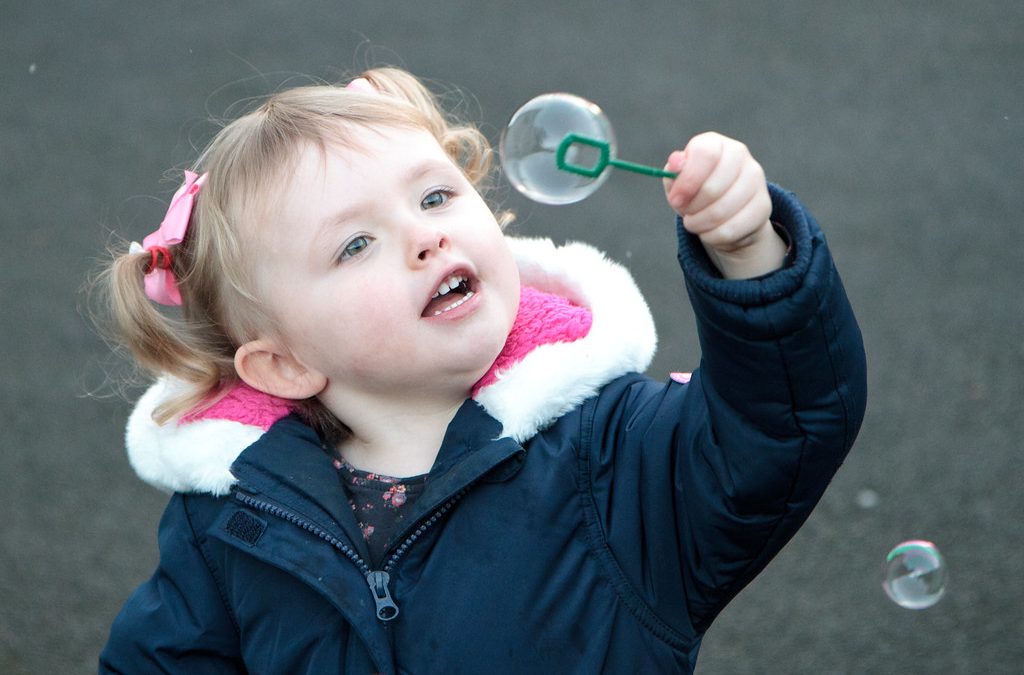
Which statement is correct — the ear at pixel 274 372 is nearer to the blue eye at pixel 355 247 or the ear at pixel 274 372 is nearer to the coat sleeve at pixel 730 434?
the blue eye at pixel 355 247

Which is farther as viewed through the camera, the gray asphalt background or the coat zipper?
the gray asphalt background

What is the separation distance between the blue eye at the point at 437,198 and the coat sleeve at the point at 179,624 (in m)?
0.64

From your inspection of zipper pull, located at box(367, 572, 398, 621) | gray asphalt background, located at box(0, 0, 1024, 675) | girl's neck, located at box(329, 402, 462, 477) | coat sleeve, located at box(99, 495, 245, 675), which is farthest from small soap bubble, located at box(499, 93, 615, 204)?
gray asphalt background, located at box(0, 0, 1024, 675)

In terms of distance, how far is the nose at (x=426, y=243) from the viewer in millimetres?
1707

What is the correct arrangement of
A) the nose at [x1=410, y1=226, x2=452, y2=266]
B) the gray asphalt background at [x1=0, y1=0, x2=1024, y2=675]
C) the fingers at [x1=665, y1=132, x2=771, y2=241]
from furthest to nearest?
the gray asphalt background at [x1=0, y1=0, x2=1024, y2=675], the nose at [x1=410, y1=226, x2=452, y2=266], the fingers at [x1=665, y1=132, x2=771, y2=241]

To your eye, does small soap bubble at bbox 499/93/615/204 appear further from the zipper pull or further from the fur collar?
the zipper pull

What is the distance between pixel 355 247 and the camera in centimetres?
177

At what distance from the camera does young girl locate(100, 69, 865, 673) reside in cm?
147

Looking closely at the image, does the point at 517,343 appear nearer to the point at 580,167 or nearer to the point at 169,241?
the point at 580,167

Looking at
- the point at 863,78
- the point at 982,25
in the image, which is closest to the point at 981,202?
the point at 863,78

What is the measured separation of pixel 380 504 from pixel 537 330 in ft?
1.16

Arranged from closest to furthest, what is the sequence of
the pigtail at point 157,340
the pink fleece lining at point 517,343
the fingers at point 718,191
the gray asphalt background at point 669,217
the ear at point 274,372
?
the fingers at point 718,191 → the pink fleece lining at point 517,343 → the ear at point 274,372 → the pigtail at point 157,340 → the gray asphalt background at point 669,217

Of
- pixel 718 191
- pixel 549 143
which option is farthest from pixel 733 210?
pixel 549 143

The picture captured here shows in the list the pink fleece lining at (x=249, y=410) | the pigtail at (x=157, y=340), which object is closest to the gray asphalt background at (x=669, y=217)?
the pigtail at (x=157, y=340)
